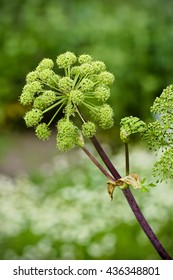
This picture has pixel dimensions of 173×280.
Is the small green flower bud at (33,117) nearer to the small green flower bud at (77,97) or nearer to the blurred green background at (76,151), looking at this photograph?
the small green flower bud at (77,97)

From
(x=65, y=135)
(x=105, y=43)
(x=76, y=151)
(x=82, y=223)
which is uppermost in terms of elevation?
(x=105, y=43)

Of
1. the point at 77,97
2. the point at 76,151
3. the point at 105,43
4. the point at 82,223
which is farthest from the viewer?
the point at 105,43

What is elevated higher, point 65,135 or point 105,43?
point 105,43

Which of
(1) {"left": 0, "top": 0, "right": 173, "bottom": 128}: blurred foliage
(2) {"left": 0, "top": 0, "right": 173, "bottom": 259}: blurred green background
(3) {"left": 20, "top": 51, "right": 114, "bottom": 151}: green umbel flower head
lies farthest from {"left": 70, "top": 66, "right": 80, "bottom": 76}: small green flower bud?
(1) {"left": 0, "top": 0, "right": 173, "bottom": 128}: blurred foliage

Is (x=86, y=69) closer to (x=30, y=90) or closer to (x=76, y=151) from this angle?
(x=30, y=90)

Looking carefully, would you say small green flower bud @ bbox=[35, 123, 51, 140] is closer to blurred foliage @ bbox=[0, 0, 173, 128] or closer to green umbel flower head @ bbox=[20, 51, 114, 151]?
green umbel flower head @ bbox=[20, 51, 114, 151]

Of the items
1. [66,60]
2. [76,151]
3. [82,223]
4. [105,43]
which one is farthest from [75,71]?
[105,43]
